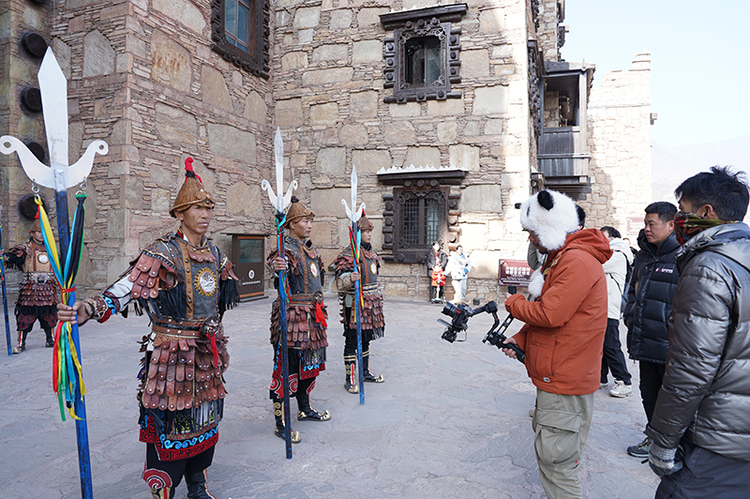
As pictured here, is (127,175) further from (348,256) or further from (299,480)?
(299,480)

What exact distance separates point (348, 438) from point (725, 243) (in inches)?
113

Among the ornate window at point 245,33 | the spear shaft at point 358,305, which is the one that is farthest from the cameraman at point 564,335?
the ornate window at point 245,33

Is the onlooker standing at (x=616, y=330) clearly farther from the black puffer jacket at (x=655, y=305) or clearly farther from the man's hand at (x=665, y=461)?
the man's hand at (x=665, y=461)

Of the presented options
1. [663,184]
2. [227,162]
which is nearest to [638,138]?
[227,162]

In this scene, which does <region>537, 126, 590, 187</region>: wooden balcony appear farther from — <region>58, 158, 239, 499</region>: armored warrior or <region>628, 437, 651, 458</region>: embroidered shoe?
<region>58, 158, 239, 499</region>: armored warrior

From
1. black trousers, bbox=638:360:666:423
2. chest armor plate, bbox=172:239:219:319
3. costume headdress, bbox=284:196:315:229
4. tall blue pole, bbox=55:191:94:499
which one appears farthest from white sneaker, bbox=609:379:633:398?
tall blue pole, bbox=55:191:94:499

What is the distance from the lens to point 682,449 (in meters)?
1.73

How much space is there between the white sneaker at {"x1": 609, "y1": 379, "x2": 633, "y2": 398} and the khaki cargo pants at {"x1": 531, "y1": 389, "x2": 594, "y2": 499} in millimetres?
2668

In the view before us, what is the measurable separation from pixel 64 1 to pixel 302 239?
31.3 ft

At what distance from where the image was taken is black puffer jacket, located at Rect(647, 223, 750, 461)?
1.59 meters

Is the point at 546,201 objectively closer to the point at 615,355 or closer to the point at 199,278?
the point at 199,278

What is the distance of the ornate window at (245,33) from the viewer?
1083 cm

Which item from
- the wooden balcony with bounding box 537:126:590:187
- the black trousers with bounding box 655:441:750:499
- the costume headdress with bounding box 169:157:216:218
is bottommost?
the black trousers with bounding box 655:441:750:499

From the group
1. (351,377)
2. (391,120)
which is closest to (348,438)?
(351,377)
